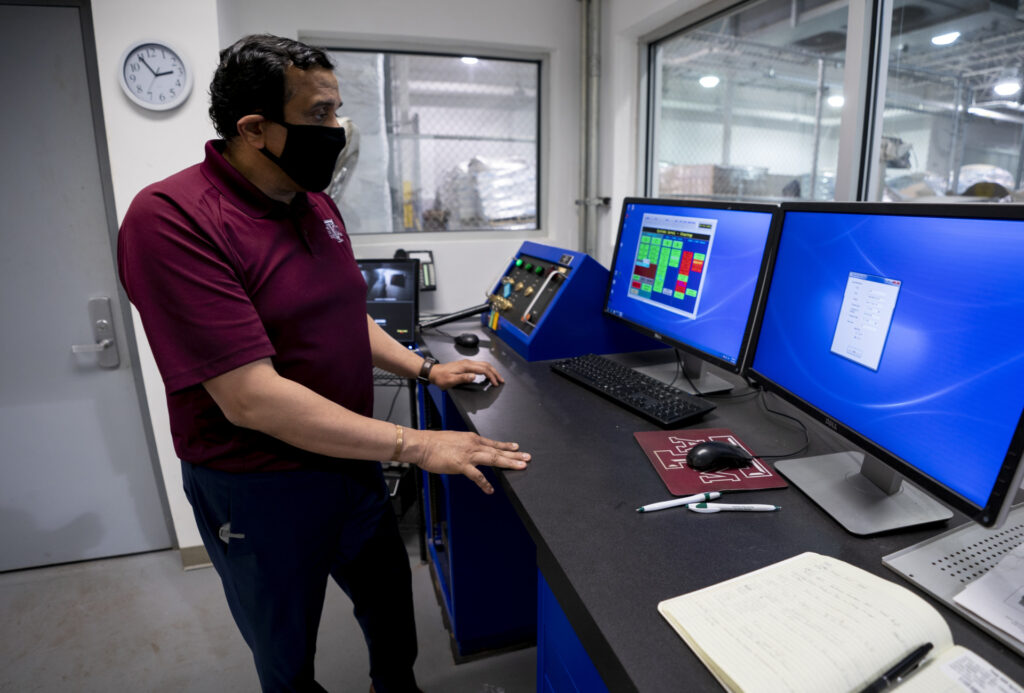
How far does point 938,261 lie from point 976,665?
0.48 m

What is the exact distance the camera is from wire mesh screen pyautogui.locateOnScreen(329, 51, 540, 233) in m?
2.76

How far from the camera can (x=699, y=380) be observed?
1.48m

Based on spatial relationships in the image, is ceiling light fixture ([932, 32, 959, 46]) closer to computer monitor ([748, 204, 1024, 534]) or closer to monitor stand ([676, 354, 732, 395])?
computer monitor ([748, 204, 1024, 534])

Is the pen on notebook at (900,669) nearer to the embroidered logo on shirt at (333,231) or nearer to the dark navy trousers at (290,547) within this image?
the dark navy trousers at (290,547)

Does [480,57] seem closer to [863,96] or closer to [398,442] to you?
[863,96]

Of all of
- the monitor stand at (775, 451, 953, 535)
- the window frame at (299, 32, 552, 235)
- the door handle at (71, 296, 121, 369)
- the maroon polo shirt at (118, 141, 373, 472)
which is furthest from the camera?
the window frame at (299, 32, 552, 235)

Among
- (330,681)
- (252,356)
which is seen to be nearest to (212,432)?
(252,356)

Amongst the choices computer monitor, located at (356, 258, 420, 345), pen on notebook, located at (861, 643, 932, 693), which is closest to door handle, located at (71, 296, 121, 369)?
computer monitor, located at (356, 258, 420, 345)

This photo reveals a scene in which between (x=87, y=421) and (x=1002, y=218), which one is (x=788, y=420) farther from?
(x=87, y=421)

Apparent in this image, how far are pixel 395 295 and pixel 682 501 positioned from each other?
1.68 metres

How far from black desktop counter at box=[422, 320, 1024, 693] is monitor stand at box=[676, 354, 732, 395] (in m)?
0.12

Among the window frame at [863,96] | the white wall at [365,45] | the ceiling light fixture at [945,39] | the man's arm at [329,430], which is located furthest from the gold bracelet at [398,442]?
the ceiling light fixture at [945,39]

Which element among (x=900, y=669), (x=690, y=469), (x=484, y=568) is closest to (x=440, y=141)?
(x=484, y=568)

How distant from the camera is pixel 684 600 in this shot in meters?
0.68
